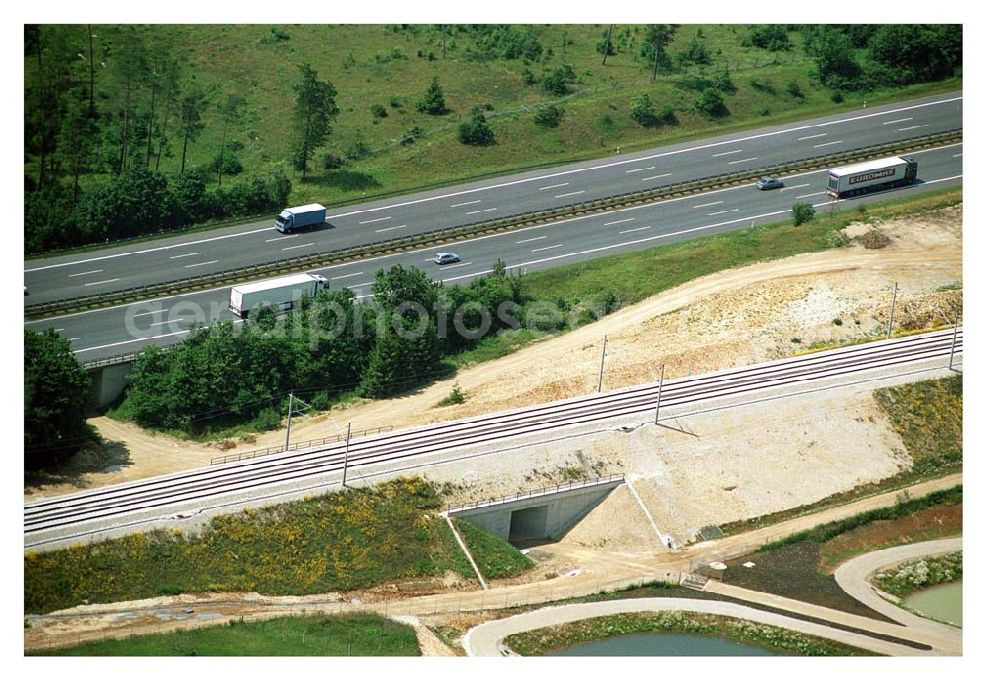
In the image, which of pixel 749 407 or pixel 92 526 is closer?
pixel 92 526

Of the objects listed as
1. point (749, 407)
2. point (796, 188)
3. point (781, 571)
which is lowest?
point (781, 571)

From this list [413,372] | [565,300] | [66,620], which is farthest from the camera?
[565,300]

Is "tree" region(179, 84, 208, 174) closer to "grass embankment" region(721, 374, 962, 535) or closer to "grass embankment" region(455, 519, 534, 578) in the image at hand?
"grass embankment" region(455, 519, 534, 578)

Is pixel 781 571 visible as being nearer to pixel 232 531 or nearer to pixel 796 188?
pixel 232 531

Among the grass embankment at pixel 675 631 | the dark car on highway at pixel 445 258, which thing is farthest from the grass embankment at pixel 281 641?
the dark car on highway at pixel 445 258

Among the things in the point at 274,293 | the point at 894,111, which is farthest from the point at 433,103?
the point at 894,111

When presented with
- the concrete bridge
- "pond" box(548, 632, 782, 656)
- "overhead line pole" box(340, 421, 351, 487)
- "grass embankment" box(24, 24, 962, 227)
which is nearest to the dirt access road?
"overhead line pole" box(340, 421, 351, 487)


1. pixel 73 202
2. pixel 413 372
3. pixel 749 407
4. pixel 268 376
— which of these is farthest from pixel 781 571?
pixel 73 202
